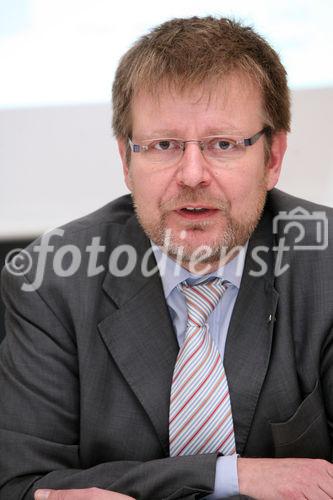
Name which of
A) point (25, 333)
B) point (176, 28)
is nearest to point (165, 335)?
point (25, 333)

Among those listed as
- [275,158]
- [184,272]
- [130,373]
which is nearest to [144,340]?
[130,373]

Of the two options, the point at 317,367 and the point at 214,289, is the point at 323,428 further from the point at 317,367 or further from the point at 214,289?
the point at 214,289

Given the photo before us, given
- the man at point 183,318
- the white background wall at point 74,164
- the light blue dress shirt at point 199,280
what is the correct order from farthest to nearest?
1. the white background wall at point 74,164
2. the light blue dress shirt at point 199,280
3. the man at point 183,318

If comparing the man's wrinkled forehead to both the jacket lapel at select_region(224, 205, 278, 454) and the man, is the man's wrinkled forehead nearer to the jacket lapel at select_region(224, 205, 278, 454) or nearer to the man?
the man

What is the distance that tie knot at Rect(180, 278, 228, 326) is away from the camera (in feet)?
6.47

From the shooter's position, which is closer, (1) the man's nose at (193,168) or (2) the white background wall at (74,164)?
(1) the man's nose at (193,168)

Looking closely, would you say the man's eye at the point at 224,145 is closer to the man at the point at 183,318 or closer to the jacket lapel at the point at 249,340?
the man at the point at 183,318

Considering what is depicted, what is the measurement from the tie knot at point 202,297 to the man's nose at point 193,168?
0.87 feet

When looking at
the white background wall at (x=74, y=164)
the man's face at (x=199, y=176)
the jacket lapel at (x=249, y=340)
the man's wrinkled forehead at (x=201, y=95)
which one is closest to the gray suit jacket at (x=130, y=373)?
the jacket lapel at (x=249, y=340)

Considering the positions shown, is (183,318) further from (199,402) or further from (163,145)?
(163,145)

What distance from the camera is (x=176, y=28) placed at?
6.52ft

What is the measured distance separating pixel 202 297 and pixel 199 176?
11.9 inches

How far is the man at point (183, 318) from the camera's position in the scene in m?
1.89

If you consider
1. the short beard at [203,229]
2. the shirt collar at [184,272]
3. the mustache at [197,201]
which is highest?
the mustache at [197,201]
